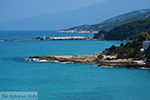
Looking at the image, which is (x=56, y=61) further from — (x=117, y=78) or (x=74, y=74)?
(x=117, y=78)

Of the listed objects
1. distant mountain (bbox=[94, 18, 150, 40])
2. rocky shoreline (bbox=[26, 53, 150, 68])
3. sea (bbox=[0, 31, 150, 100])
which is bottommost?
sea (bbox=[0, 31, 150, 100])

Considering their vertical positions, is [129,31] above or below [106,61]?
above

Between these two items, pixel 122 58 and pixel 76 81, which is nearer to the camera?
pixel 76 81

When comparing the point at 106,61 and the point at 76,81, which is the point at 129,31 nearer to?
the point at 106,61

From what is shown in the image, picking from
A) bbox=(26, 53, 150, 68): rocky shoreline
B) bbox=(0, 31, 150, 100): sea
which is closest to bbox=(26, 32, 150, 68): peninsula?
bbox=(26, 53, 150, 68): rocky shoreline

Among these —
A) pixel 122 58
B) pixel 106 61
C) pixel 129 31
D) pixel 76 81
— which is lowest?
pixel 76 81

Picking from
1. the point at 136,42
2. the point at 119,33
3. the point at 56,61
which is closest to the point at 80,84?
the point at 56,61

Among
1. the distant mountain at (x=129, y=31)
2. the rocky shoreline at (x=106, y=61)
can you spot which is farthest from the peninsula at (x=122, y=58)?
the distant mountain at (x=129, y=31)

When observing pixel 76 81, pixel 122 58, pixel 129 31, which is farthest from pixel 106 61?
pixel 129 31

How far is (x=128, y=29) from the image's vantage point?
11081 centimetres

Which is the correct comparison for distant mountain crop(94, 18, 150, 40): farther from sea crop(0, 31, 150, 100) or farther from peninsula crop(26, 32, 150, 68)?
sea crop(0, 31, 150, 100)

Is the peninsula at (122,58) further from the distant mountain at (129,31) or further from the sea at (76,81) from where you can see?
the distant mountain at (129,31)

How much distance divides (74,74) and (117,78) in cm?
559

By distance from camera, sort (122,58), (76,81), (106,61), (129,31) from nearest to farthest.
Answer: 1. (76,81)
2. (106,61)
3. (122,58)
4. (129,31)
